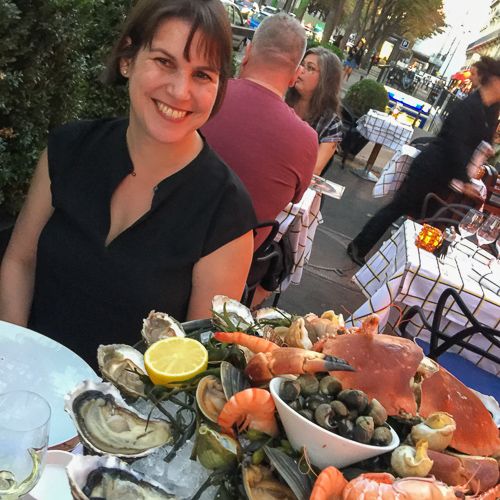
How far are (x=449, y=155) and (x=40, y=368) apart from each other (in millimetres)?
5434

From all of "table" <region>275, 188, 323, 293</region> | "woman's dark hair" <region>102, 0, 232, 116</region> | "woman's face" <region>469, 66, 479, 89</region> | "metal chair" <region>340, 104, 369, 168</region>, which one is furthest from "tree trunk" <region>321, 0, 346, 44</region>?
"woman's dark hair" <region>102, 0, 232, 116</region>

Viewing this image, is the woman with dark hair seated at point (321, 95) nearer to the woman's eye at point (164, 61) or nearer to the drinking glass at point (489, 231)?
the drinking glass at point (489, 231)

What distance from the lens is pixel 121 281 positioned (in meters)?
1.79

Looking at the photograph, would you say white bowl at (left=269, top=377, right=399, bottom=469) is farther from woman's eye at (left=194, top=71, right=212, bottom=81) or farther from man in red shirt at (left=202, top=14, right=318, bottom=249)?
man in red shirt at (left=202, top=14, right=318, bottom=249)

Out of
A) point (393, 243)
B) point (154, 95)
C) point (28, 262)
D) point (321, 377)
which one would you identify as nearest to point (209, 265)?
point (154, 95)

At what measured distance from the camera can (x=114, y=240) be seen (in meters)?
1.80

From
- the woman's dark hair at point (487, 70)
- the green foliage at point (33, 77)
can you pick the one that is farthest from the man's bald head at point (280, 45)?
the woman's dark hair at point (487, 70)

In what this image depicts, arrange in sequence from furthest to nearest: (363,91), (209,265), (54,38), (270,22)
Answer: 1. (363,91)
2. (270,22)
3. (54,38)
4. (209,265)

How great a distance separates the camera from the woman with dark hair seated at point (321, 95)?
17.0 ft

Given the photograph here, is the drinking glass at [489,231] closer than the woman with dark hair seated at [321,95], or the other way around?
the drinking glass at [489,231]

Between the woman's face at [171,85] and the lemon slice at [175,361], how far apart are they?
3.05 ft

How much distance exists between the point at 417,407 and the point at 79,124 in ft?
5.23

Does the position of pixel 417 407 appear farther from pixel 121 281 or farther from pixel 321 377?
pixel 121 281

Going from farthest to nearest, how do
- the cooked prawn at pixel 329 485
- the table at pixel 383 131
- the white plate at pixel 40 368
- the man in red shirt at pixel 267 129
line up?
the table at pixel 383 131, the man in red shirt at pixel 267 129, the white plate at pixel 40 368, the cooked prawn at pixel 329 485
